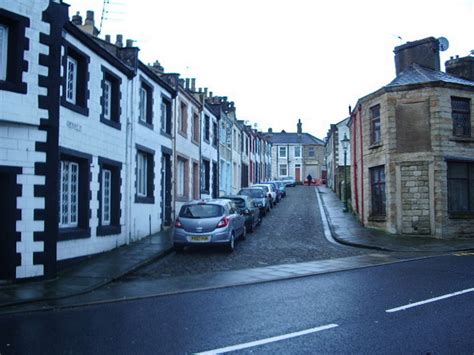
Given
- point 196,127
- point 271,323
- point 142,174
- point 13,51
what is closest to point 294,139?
point 196,127

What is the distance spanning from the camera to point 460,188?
22.2 m

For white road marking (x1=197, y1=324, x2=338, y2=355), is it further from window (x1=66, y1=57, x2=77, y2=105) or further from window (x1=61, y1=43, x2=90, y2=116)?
window (x1=66, y1=57, x2=77, y2=105)

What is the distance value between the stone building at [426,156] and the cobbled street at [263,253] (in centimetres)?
401

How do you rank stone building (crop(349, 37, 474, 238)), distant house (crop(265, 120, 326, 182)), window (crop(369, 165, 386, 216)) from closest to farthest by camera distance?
stone building (crop(349, 37, 474, 238))
window (crop(369, 165, 386, 216))
distant house (crop(265, 120, 326, 182))

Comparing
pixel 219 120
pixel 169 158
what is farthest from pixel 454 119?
pixel 219 120

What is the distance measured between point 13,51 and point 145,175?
9.31m

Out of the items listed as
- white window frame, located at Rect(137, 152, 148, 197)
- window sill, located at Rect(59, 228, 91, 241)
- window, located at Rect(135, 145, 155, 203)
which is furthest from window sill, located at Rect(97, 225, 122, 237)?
white window frame, located at Rect(137, 152, 148, 197)

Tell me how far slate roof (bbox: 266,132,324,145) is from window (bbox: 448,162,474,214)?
58.7 metres

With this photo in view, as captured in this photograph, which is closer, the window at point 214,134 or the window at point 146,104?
the window at point 146,104

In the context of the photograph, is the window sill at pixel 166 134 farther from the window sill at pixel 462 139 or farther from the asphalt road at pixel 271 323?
the window sill at pixel 462 139

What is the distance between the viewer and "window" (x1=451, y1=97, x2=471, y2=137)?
74.1 feet

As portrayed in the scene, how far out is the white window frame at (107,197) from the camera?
645 inches

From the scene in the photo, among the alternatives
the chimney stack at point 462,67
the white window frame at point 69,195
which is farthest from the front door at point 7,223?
the chimney stack at point 462,67

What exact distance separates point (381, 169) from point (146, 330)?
1865 centimetres
